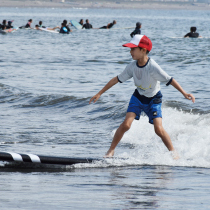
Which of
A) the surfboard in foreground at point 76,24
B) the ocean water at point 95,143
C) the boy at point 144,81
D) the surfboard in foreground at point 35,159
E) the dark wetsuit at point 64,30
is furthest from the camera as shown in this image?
the surfboard in foreground at point 76,24

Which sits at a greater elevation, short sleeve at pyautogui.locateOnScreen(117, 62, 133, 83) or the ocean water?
short sleeve at pyautogui.locateOnScreen(117, 62, 133, 83)

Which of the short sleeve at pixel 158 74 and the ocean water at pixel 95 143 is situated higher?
the short sleeve at pixel 158 74

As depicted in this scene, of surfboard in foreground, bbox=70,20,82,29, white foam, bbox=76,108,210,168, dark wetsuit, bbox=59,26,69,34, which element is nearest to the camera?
white foam, bbox=76,108,210,168

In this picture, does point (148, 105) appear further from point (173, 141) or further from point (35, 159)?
point (173, 141)

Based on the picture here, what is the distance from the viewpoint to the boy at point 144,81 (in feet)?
18.3

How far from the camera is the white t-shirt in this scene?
562cm

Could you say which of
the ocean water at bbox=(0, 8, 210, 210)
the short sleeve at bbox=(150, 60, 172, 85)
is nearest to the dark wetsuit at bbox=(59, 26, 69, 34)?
the ocean water at bbox=(0, 8, 210, 210)

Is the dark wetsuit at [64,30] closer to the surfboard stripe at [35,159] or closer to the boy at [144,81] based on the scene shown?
the boy at [144,81]

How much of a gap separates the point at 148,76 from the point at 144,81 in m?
0.08

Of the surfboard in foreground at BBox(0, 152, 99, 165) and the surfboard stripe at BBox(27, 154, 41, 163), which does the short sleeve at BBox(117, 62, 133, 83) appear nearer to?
the surfboard in foreground at BBox(0, 152, 99, 165)

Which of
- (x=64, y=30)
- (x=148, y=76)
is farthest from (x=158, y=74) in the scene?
(x=64, y=30)

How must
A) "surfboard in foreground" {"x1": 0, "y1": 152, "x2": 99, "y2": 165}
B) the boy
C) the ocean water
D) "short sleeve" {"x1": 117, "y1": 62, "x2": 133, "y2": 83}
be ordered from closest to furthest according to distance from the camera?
the ocean water → "surfboard in foreground" {"x1": 0, "y1": 152, "x2": 99, "y2": 165} → the boy → "short sleeve" {"x1": 117, "y1": 62, "x2": 133, "y2": 83}

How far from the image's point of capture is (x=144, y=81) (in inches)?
225

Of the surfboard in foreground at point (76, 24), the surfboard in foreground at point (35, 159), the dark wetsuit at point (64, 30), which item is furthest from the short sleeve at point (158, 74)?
the surfboard in foreground at point (76, 24)
